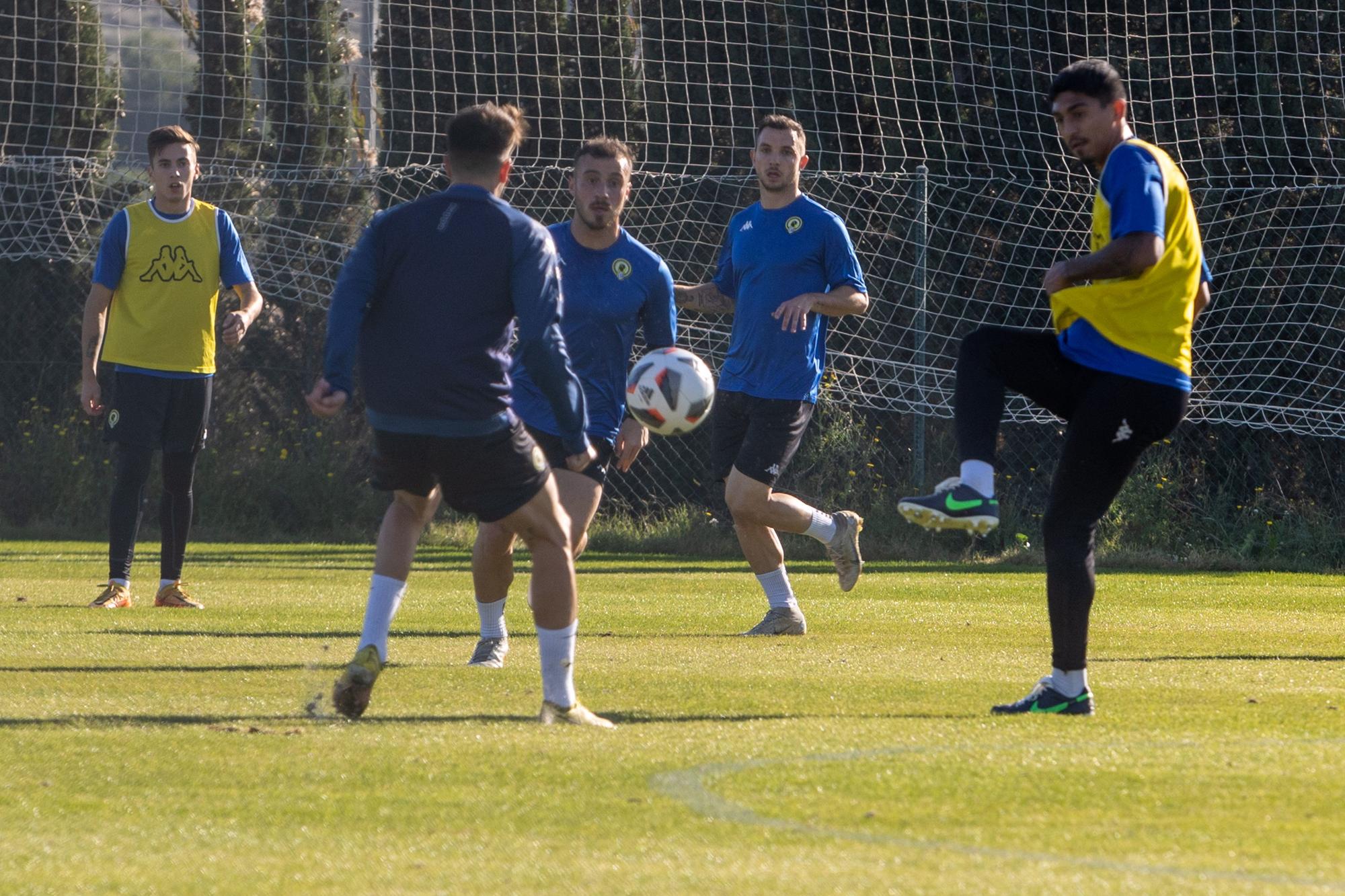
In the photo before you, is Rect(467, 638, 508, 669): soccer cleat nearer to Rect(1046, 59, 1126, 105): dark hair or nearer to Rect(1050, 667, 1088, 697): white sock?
Rect(1050, 667, 1088, 697): white sock

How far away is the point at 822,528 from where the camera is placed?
29.2ft

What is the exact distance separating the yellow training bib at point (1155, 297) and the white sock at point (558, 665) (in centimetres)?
173

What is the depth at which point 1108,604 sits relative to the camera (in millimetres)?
10180

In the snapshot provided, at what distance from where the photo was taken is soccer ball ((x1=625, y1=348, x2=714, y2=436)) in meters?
7.08

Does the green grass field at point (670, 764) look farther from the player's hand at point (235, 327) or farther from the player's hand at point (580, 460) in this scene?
the player's hand at point (235, 327)

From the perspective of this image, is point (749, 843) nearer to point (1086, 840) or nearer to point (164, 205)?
point (1086, 840)

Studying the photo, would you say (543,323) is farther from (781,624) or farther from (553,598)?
(781,624)

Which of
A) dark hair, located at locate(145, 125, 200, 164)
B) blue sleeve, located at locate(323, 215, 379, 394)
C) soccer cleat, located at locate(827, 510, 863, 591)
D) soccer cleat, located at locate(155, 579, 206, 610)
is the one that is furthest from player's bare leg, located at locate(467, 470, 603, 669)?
dark hair, located at locate(145, 125, 200, 164)

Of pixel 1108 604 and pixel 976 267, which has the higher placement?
pixel 976 267

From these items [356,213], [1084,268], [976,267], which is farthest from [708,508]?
[1084,268]

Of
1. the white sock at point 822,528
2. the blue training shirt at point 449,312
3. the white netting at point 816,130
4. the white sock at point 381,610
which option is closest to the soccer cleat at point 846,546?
the white sock at point 822,528

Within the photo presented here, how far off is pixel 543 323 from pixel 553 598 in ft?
2.61

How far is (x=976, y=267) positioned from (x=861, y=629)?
7.65m

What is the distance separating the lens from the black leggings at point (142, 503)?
9258 millimetres
